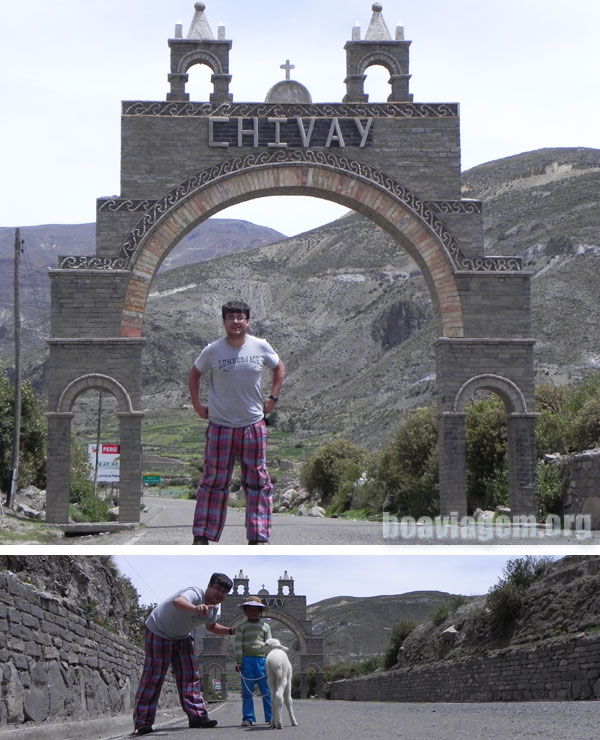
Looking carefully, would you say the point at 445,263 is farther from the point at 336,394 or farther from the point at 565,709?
the point at 336,394

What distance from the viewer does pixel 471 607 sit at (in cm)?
2419

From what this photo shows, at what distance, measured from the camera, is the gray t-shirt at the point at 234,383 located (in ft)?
29.9

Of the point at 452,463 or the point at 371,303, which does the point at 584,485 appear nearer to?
the point at 452,463

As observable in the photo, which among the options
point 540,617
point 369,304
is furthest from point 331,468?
point 369,304

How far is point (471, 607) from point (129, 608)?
937 centimetres

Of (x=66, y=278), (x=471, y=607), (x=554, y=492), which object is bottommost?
(x=471, y=607)

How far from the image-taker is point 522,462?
19.6 metres

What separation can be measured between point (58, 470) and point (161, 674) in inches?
450

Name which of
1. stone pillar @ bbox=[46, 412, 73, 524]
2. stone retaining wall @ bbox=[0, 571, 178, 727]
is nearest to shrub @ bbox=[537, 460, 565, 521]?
stone pillar @ bbox=[46, 412, 73, 524]

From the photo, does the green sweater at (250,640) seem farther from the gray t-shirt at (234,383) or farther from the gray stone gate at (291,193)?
the gray stone gate at (291,193)

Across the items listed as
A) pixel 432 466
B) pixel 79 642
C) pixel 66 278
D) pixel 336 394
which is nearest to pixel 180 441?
pixel 336 394

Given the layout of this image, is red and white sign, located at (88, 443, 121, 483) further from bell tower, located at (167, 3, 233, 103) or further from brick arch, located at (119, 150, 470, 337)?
bell tower, located at (167, 3, 233, 103)

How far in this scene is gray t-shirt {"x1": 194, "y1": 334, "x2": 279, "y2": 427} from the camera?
9.11 meters

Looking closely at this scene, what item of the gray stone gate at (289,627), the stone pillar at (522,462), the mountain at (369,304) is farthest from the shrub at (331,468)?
the stone pillar at (522,462)
